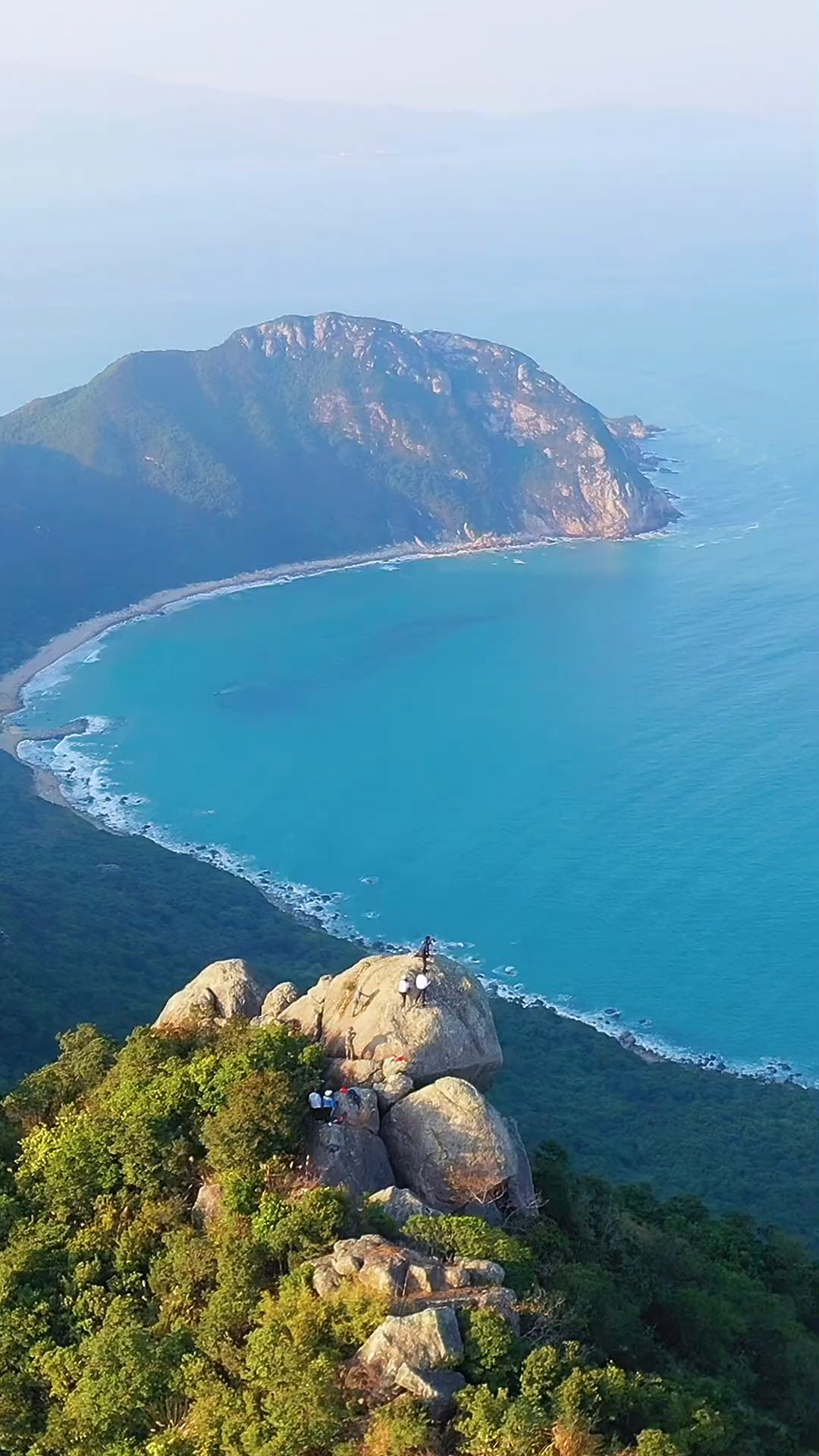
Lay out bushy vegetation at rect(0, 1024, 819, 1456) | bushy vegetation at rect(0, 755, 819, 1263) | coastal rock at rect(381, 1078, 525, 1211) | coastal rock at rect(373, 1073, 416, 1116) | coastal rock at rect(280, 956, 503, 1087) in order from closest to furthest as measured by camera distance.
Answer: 1. bushy vegetation at rect(0, 1024, 819, 1456)
2. coastal rock at rect(381, 1078, 525, 1211)
3. coastal rock at rect(373, 1073, 416, 1116)
4. coastal rock at rect(280, 956, 503, 1087)
5. bushy vegetation at rect(0, 755, 819, 1263)

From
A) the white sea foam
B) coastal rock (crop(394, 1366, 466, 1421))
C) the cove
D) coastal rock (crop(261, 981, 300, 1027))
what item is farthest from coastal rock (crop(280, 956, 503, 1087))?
the cove

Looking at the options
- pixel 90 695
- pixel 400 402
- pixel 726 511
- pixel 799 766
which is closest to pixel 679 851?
pixel 799 766

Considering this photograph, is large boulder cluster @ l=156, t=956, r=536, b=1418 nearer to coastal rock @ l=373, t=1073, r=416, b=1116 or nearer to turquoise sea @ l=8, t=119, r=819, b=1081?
coastal rock @ l=373, t=1073, r=416, b=1116

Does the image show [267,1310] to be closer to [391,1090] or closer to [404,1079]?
[391,1090]

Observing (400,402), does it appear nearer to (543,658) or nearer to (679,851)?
(543,658)

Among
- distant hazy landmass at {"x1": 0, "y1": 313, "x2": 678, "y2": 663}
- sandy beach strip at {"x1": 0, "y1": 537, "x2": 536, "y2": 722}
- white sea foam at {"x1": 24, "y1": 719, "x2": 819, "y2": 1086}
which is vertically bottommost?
white sea foam at {"x1": 24, "y1": 719, "x2": 819, "y2": 1086}

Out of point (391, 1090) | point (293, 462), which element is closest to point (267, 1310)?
point (391, 1090)

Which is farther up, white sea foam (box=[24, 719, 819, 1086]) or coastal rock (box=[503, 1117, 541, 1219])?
coastal rock (box=[503, 1117, 541, 1219])

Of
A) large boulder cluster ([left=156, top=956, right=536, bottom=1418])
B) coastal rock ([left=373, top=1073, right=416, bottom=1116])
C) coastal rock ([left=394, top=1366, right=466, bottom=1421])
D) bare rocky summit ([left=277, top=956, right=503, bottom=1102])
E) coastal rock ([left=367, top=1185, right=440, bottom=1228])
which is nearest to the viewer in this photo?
coastal rock ([left=394, top=1366, right=466, bottom=1421])
